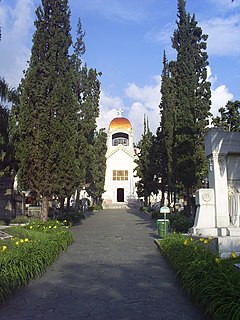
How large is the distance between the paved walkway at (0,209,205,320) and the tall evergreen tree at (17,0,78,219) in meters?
8.90

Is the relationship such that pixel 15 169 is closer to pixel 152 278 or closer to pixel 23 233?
pixel 23 233

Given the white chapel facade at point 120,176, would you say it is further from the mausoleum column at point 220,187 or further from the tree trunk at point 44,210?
the mausoleum column at point 220,187

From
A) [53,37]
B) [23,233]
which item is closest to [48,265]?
[23,233]

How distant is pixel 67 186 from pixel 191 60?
12129mm

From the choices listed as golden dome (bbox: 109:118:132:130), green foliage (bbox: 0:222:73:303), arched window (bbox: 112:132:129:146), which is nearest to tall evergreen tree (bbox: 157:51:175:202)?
green foliage (bbox: 0:222:73:303)

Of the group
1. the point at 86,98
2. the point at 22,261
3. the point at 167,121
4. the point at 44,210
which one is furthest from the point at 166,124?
the point at 22,261

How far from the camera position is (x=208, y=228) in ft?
44.0

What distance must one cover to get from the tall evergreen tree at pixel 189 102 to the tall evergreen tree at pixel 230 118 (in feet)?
5.09

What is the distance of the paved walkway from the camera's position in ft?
17.5

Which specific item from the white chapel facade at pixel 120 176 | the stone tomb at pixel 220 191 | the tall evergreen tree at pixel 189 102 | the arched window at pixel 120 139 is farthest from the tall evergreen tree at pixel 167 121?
the arched window at pixel 120 139

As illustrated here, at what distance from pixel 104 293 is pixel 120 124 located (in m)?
60.1

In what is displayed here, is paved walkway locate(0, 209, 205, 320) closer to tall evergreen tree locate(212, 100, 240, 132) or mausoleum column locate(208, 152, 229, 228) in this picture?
mausoleum column locate(208, 152, 229, 228)

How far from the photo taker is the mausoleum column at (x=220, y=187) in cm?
1351

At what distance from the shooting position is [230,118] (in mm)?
21594
